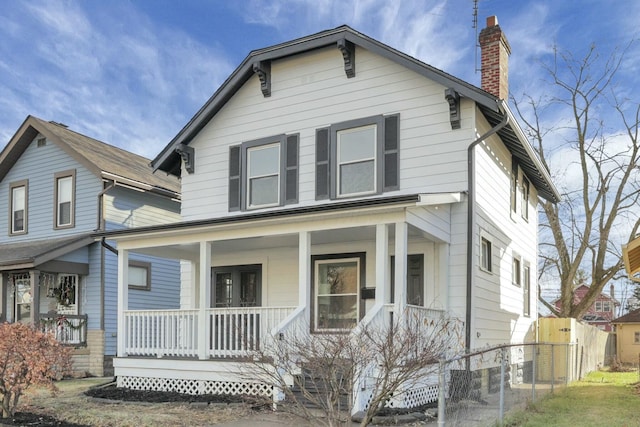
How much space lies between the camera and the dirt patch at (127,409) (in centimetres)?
951

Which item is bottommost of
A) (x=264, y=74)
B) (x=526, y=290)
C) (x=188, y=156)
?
(x=526, y=290)

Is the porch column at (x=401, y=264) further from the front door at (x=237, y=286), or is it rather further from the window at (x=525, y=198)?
the window at (x=525, y=198)

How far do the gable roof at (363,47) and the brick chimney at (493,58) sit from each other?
3.54 feet

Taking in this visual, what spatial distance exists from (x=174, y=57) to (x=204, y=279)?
15.7 m

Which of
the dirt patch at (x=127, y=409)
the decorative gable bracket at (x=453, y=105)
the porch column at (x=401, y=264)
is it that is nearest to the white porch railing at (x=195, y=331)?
the dirt patch at (x=127, y=409)

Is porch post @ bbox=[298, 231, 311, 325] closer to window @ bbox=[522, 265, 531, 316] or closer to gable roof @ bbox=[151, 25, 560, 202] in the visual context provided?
gable roof @ bbox=[151, 25, 560, 202]

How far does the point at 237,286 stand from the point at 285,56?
215 inches

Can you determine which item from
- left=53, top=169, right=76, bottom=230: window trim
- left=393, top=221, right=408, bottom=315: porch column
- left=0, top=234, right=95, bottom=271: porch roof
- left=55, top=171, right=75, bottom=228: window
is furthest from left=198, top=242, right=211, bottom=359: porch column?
left=55, top=171, right=75, bottom=228: window

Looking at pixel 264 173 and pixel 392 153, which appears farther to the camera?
pixel 264 173

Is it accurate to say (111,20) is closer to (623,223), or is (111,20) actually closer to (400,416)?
(400,416)

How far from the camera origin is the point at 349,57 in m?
13.4

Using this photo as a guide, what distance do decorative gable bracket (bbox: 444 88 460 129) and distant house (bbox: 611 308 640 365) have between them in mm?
24371

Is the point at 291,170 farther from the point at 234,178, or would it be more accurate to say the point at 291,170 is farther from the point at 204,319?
the point at 204,319

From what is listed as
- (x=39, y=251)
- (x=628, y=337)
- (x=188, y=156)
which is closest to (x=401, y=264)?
(x=188, y=156)
